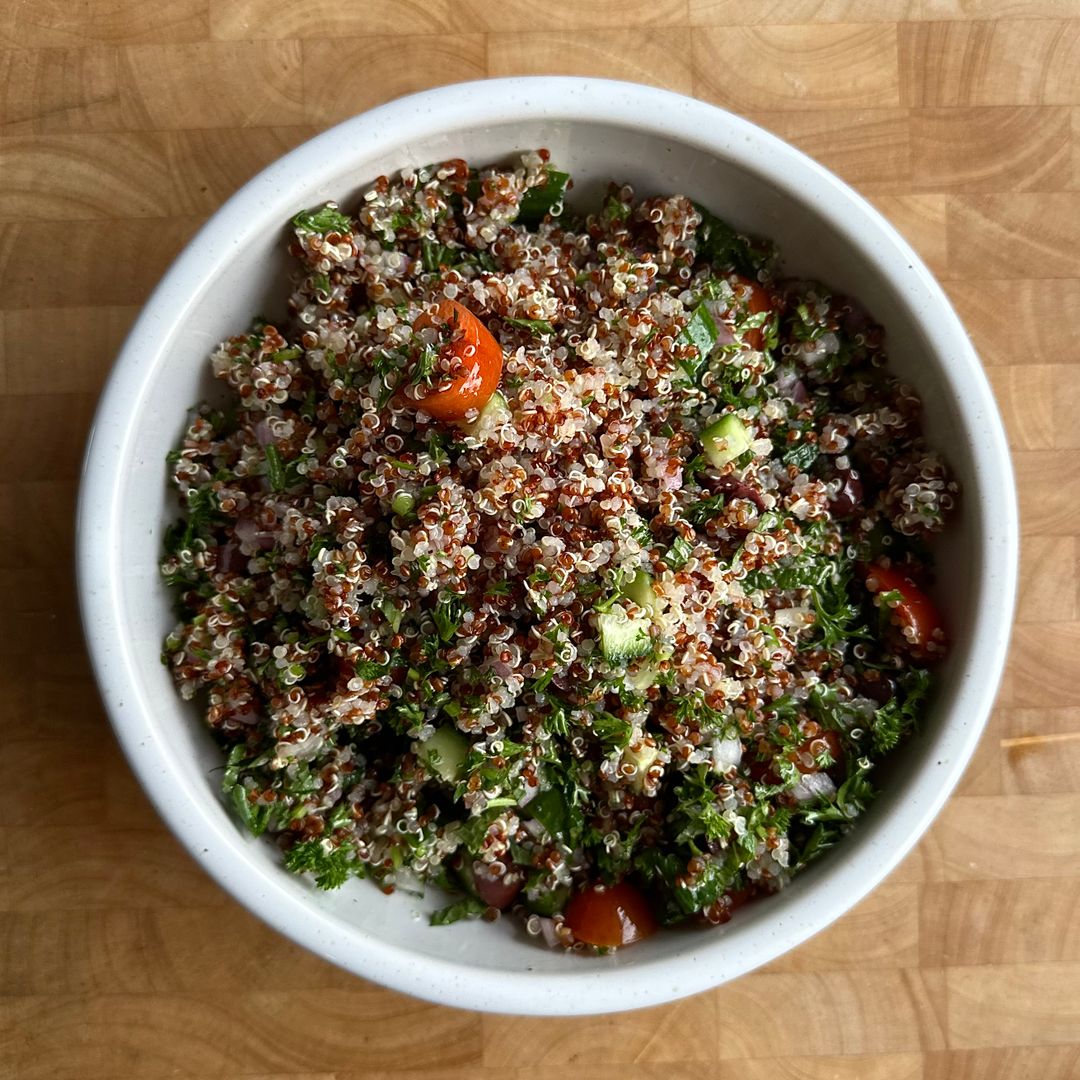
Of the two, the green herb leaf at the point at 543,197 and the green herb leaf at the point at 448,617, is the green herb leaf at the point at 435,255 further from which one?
the green herb leaf at the point at 448,617

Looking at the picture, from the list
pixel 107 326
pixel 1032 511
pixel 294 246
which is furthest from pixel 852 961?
pixel 107 326

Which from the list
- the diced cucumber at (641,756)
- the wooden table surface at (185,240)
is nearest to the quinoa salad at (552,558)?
the diced cucumber at (641,756)

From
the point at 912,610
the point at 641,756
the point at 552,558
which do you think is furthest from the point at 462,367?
the point at 912,610

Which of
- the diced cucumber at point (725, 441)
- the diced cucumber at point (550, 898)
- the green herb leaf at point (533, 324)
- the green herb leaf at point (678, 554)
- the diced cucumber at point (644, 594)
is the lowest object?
the diced cucumber at point (550, 898)

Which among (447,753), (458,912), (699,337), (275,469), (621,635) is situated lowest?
(458,912)

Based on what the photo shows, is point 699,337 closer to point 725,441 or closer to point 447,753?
point 725,441

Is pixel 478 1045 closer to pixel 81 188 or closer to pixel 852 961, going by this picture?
pixel 852 961
